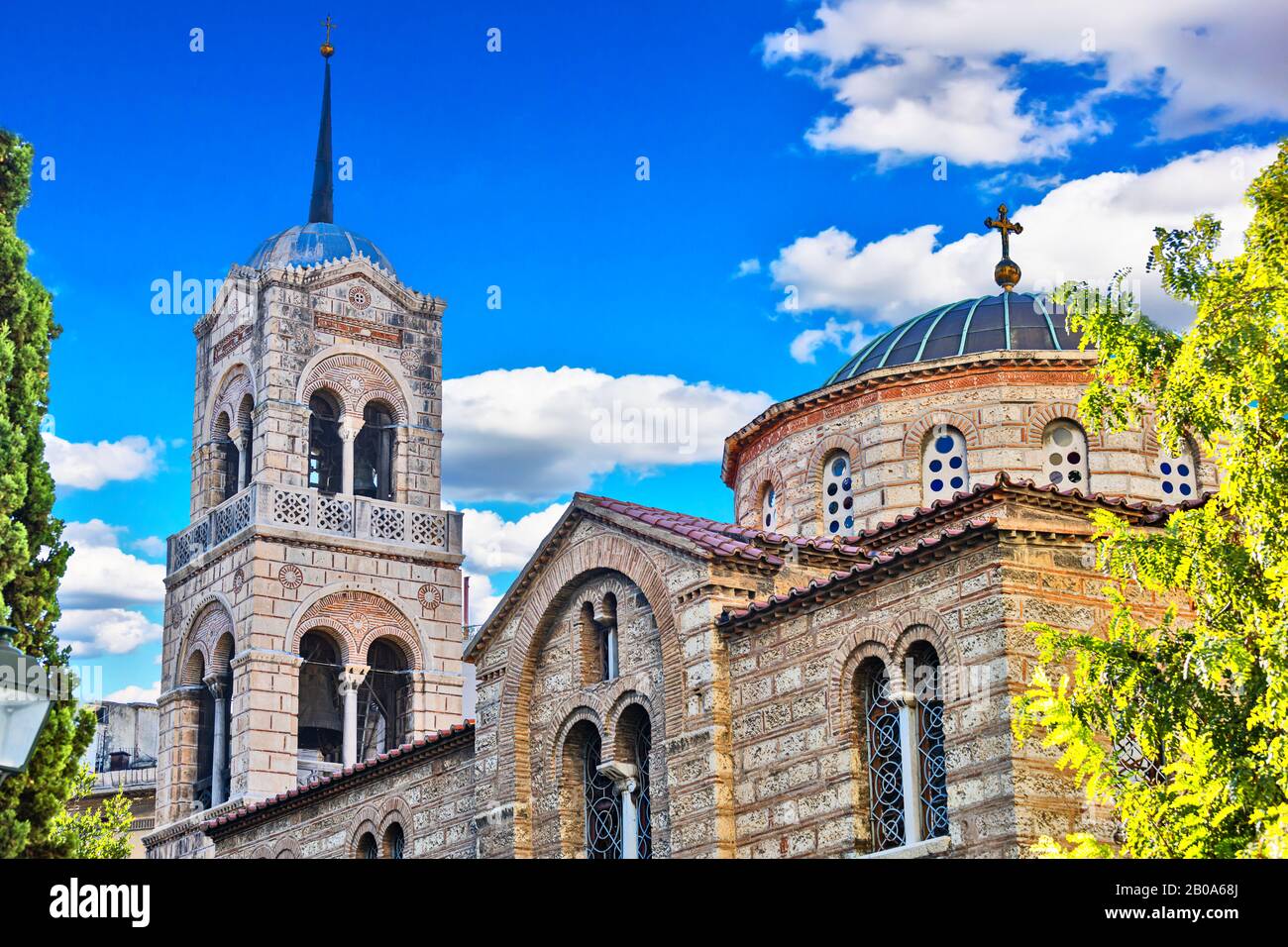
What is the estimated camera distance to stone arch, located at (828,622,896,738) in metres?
17.1

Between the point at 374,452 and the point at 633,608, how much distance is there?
55.3ft

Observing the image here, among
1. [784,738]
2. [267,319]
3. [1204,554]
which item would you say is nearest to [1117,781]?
[1204,554]

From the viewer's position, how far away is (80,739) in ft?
53.0

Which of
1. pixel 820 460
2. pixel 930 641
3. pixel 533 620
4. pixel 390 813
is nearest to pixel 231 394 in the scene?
pixel 390 813

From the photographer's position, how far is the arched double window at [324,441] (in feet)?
117

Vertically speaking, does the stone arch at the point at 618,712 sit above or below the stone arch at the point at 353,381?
below

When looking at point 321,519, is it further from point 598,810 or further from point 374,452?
point 598,810

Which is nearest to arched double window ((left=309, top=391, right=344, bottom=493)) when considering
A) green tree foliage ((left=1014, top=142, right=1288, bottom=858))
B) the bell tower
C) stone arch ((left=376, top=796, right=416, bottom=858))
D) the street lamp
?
the bell tower

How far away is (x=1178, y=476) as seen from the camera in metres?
23.1

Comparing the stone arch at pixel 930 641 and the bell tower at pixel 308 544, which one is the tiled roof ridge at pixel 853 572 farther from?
the bell tower at pixel 308 544

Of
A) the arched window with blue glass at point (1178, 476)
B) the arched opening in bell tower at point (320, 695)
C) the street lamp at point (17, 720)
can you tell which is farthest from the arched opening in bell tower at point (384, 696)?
the street lamp at point (17, 720)

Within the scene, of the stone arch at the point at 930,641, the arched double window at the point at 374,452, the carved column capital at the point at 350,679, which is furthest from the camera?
the arched double window at the point at 374,452

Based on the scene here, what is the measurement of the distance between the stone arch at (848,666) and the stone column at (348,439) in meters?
18.7

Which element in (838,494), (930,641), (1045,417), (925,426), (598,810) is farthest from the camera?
(838,494)
